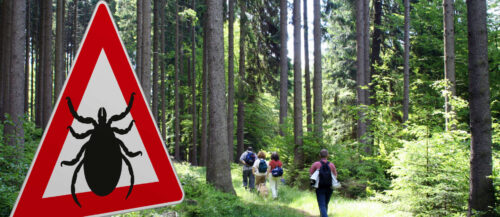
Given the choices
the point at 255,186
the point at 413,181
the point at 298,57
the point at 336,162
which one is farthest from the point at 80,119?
the point at 298,57

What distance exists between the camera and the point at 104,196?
2.29 meters

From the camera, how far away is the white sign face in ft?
7.22

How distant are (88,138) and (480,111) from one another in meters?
7.42

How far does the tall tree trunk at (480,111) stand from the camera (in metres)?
7.51

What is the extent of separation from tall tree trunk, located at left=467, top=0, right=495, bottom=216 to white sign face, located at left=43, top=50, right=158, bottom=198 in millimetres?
7024

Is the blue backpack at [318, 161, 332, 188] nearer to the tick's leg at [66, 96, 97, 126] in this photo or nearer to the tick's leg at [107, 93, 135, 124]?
the tick's leg at [107, 93, 135, 124]

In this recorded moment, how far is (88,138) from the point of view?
7.49 feet

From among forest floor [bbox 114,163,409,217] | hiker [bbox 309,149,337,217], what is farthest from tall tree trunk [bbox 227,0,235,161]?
hiker [bbox 309,149,337,217]

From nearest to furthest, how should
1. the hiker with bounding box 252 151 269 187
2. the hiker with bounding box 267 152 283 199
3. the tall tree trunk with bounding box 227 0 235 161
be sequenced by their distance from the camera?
the hiker with bounding box 267 152 283 199 → the hiker with bounding box 252 151 269 187 → the tall tree trunk with bounding box 227 0 235 161

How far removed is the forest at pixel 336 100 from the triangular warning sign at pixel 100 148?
0.65 ft

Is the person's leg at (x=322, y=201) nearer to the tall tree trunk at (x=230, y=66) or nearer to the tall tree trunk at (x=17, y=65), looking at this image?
the tall tree trunk at (x=17, y=65)

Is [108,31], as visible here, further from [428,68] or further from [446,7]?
[428,68]

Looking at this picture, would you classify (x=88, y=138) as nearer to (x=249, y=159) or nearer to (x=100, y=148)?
(x=100, y=148)

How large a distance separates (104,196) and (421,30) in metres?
25.3
